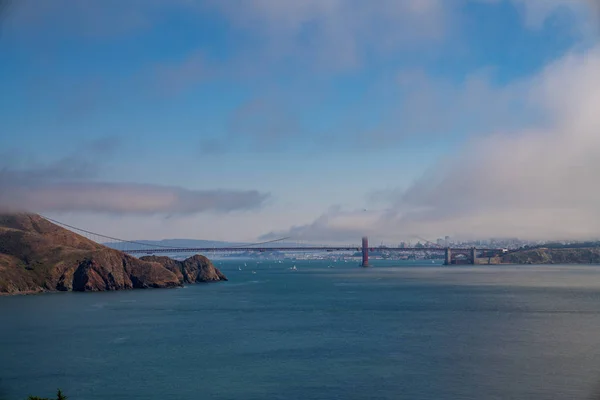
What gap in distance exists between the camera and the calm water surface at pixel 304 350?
85.4 ft

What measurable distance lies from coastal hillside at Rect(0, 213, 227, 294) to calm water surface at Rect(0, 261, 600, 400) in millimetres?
15703

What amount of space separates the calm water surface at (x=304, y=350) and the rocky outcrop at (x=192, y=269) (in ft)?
115

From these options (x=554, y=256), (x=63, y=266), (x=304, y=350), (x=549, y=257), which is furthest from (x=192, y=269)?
(x=554, y=256)

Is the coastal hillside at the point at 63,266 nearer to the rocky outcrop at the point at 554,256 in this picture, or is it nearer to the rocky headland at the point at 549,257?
the rocky headland at the point at 549,257

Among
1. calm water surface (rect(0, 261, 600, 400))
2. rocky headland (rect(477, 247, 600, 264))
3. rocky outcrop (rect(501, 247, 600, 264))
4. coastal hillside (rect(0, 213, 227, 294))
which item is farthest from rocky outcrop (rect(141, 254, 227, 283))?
rocky outcrop (rect(501, 247, 600, 264))

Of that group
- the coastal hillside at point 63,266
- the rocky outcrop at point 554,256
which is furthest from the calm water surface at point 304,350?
the rocky outcrop at point 554,256

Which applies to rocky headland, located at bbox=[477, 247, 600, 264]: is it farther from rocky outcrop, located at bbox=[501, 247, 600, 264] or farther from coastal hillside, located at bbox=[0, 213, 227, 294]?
coastal hillside, located at bbox=[0, 213, 227, 294]

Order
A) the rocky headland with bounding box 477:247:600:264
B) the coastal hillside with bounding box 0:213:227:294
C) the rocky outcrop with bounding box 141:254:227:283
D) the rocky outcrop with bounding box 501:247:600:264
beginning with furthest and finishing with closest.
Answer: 1. the rocky outcrop with bounding box 501:247:600:264
2. the rocky headland with bounding box 477:247:600:264
3. the rocky outcrop with bounding box 141:254:227:283
4. the coastal hillside with bounding box 0:213:227:294

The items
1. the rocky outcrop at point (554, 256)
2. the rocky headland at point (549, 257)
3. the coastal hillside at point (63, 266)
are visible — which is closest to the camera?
the coastal hillside at point (63, 266)

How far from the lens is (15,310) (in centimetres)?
5522

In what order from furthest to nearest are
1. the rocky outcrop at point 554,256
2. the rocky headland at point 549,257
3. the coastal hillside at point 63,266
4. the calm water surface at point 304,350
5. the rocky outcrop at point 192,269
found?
the rocky outcrop at point 554,256 < the rocky headland at point 549,257 < the rocky outcrop at point 192,269 < the coastal hillside at point 63,266 < the calm water surface at point 304,350

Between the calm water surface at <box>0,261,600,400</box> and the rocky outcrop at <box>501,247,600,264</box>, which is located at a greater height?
the rocky outcrop at <box>501,247,600,264</box>

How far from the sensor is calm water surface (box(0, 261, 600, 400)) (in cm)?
2603

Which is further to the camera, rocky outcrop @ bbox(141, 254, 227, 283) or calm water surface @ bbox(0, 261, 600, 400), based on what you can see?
rocky outcrop @ bbox(141, 254, 227, 283)
